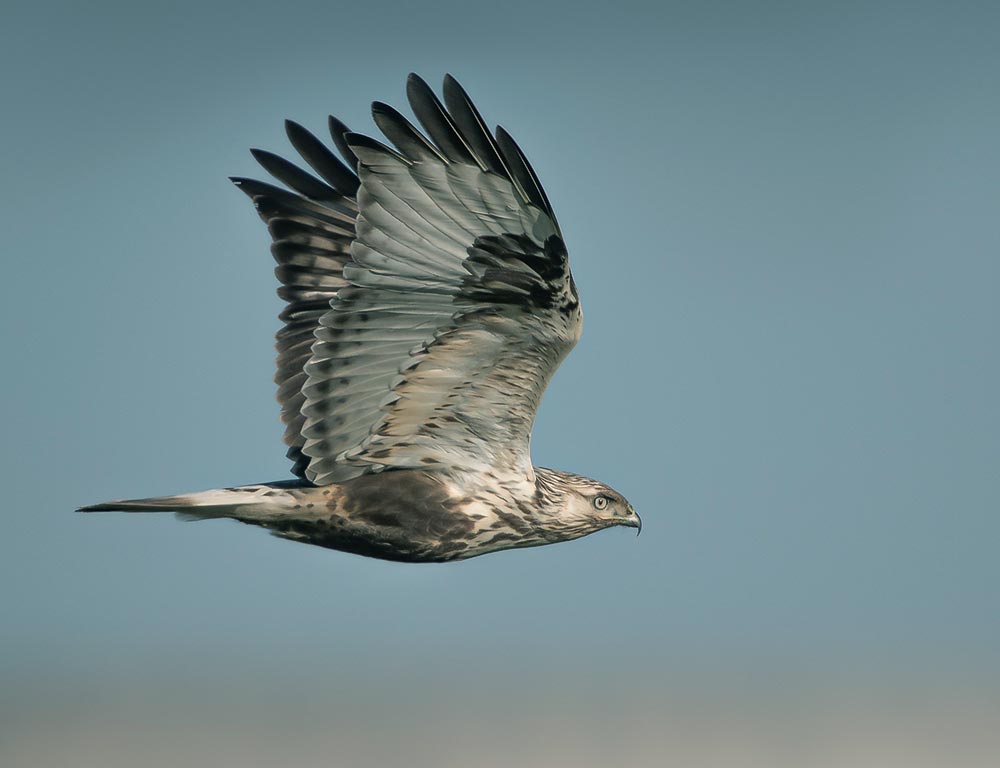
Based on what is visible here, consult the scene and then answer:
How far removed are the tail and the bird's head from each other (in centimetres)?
145

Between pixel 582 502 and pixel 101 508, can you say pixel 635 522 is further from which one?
pixel 101 508

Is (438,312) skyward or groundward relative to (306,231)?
groundward

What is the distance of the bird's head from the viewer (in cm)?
719

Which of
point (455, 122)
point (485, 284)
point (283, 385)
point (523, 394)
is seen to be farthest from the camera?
point (283, 385)

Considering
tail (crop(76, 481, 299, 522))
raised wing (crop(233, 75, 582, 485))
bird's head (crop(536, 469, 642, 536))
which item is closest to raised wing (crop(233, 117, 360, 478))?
raised wing (crop(233, 75, 582, 485))

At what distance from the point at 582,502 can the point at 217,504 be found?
2058 mm

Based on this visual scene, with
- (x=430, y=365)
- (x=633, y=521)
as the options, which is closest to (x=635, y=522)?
(x=633, y=521)

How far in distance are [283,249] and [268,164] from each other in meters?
0.51

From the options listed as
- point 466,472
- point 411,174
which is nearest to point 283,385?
point 466,472

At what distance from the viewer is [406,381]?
6.72 meters

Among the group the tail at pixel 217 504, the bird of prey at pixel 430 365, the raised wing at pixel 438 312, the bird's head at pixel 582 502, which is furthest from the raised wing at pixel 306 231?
the bird's head at pixel 582 502

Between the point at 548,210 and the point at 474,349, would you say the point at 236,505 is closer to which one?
the point at 474,349

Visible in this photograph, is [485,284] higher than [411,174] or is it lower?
lower

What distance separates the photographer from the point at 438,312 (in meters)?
6.45
